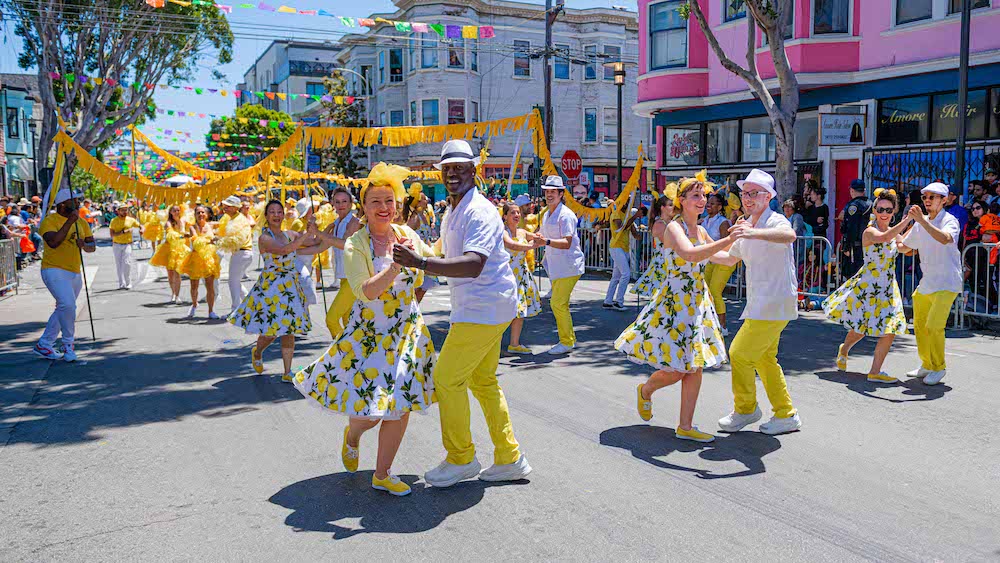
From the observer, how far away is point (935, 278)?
306 inches

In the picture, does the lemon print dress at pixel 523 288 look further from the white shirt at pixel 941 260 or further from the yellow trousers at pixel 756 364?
the white shirt at pixel 941 260

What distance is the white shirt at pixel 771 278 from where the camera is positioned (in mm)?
5871

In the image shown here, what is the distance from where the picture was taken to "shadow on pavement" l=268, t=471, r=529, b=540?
4.57m

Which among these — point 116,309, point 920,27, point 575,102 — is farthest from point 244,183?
point 575,102

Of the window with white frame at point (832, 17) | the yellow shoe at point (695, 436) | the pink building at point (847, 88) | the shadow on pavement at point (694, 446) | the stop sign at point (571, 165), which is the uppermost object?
the window with white frame at point (832, 17)

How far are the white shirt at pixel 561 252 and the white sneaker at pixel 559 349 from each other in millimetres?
762

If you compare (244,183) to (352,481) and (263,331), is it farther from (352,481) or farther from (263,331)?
(352,481)

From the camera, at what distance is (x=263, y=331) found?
8.23 meters

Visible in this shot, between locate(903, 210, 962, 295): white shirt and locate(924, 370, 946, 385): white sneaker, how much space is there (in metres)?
0.73

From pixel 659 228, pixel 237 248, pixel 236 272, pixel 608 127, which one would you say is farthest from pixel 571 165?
pixel 608 127

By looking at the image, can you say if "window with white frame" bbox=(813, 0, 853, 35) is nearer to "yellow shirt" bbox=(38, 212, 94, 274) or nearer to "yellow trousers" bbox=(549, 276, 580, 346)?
"yellow trousers" bbox=(549, 276, 580, 346)

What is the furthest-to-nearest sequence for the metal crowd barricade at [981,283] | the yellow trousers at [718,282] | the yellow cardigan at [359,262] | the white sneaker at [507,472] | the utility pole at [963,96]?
the utility pole at [963,96], the metal crowd barricade at [981,283], the yellow trousers at [718,282], the white sneaker at [507,472], the yellow cardigan at [359,262]

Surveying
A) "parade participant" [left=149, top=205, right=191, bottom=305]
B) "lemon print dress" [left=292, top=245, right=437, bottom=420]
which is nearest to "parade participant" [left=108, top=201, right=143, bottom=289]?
"parade participant" [left=149, top=205, right=191, bottom=305]

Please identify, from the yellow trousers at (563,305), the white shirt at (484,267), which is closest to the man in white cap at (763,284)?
the white shirt at (484,267)
